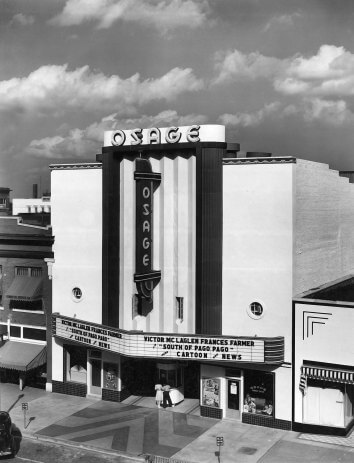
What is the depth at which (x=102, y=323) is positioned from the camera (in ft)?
112

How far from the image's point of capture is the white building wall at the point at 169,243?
32.0 m

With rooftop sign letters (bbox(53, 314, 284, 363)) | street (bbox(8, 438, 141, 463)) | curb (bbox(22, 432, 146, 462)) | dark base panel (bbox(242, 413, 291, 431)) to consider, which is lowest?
street (bbox(8, 438, 141, 463))

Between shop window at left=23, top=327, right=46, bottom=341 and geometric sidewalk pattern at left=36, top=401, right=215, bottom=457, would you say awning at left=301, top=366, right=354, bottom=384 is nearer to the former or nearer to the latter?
geometric sidewalk pattern at left=36, top=401, right=215, bottom=457

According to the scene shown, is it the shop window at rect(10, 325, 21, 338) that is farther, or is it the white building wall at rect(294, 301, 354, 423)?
the shop window at rect(10, 325, 21, 338)

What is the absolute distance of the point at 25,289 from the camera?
36.7 meters

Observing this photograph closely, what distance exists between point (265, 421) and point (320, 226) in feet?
35.4

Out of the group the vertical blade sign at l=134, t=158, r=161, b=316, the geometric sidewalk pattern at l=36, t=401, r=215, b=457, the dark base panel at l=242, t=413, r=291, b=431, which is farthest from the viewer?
the vertical blade sign at l=134, t=158, r=161, b=316

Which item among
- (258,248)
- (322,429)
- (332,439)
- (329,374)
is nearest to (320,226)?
(258,248)

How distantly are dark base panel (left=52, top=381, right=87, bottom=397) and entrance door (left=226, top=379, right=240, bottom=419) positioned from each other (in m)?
8.88

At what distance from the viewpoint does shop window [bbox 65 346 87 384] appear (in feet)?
117

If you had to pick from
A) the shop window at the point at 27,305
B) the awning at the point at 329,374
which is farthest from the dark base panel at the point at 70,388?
the awning at the point at 329,374

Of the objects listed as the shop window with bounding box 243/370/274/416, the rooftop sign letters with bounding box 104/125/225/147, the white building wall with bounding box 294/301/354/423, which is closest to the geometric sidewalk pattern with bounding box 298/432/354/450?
the white building wall with bounding box 294/301/354/423

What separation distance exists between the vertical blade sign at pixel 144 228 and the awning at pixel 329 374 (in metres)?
8.94

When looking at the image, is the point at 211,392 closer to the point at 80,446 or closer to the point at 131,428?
the point at 131,428
